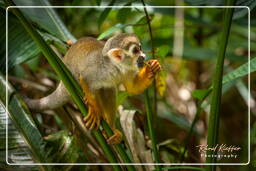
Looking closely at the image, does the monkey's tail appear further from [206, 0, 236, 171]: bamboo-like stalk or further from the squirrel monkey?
[206, 0, 236, 171]: bamboo-like stalk

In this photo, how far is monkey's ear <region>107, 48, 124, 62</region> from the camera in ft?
5.04

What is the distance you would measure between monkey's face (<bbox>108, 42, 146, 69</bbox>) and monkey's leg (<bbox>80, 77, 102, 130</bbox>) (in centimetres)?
17

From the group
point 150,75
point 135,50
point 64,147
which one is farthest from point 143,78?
point 64,147

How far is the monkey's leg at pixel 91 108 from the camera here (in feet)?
5.08

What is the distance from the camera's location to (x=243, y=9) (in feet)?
5.16

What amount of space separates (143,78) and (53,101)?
0.48m

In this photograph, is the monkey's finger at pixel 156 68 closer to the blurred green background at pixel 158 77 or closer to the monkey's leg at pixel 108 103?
the blurred green background at pixel 158 77

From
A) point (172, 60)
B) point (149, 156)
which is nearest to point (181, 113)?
point (172, 60)

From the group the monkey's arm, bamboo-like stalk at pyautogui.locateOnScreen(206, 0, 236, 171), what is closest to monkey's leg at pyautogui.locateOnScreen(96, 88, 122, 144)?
the monkey's arm

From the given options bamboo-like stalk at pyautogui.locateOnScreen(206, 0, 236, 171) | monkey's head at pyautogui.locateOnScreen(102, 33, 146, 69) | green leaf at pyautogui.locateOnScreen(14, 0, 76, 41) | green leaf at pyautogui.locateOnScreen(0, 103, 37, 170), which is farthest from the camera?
green leaf at pyautogui.locateOnScreen(14, 0, 76, 41)

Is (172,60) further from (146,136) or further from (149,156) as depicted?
(149,156)

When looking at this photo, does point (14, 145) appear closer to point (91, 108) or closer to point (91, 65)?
point (91, 108)

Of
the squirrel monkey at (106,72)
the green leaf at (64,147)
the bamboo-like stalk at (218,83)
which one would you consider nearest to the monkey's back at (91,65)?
the squirrel monkey at (106,72)

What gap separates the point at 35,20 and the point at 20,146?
0.66 meters
